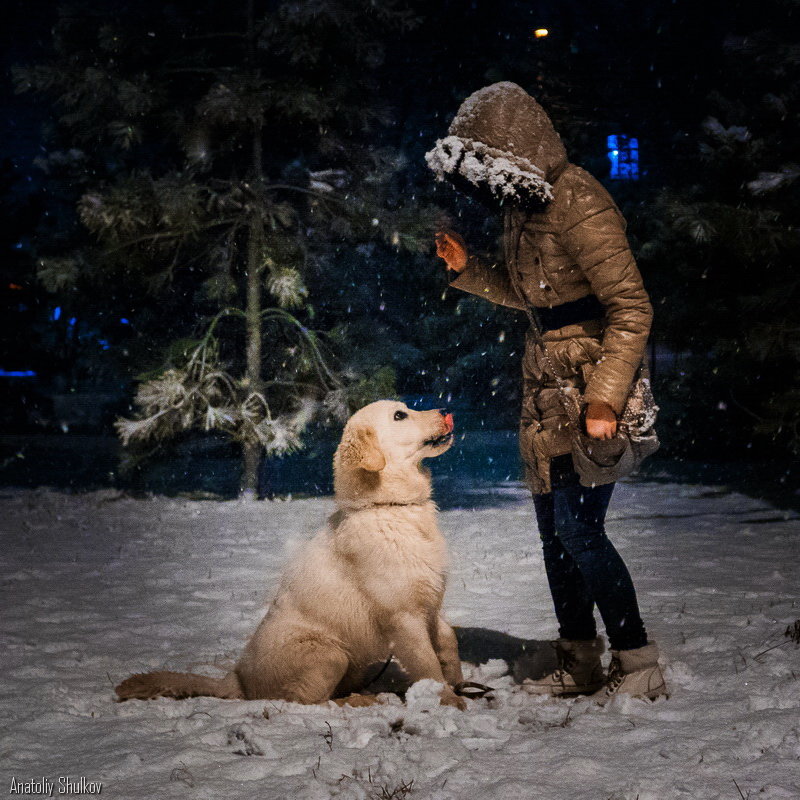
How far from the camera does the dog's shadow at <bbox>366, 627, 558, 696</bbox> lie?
3967 millimetres

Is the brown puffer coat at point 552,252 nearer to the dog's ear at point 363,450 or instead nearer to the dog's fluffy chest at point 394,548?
the dog's fluffy chest at point 394,548

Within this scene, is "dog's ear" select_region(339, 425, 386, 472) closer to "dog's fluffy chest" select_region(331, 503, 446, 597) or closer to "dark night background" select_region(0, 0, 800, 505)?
"dog's fluffy chest" select_region(331, 503, 446, 597)

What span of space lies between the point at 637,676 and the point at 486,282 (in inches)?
75.5

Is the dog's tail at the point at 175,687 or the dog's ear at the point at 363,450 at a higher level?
the dog's ear at the point at 363,450

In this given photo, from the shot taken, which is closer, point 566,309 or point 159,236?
point 566,309

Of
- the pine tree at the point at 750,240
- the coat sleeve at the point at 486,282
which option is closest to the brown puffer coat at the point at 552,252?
the coat sleeve at the point at 486,282

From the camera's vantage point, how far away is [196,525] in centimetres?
875

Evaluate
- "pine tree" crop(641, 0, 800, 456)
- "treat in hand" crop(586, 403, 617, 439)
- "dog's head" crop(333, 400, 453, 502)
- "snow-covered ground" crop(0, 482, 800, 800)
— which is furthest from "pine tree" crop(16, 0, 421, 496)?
"treat in hand" crop(586, 403, 617, 439)

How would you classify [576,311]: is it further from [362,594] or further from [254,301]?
[254,301]

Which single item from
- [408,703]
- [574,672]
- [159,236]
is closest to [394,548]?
[408,703]

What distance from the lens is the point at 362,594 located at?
140 inches

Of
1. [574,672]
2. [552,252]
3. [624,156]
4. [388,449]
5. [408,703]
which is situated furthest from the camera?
[624,156]

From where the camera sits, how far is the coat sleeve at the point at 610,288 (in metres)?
3.14

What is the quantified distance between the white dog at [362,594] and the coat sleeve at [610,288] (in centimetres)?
95
